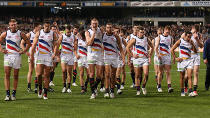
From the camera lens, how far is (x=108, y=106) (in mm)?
12898

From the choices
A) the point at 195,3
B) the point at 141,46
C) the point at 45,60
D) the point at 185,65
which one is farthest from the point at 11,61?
the point at 195,3

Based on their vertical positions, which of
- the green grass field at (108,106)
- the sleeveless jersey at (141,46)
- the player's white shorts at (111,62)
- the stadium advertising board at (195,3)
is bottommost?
the green grass field at (108,106)

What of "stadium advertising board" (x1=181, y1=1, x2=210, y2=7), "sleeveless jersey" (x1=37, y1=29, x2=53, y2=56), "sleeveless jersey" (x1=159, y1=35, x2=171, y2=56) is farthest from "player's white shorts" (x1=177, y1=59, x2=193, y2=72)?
"stadium advertising board" (x1=181, y1=1, x2=210, y2=7)

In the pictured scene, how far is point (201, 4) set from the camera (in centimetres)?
6825

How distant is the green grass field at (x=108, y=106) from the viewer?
11.6m

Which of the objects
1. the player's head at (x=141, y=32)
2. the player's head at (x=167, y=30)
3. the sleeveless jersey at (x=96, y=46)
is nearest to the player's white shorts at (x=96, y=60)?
the sleeveless jersey at (x=96, y=46)

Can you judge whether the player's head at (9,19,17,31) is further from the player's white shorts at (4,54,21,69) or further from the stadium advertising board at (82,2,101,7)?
the stadium advertising board at (82,2,101,7)

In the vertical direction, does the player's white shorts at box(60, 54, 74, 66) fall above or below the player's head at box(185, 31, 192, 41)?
below

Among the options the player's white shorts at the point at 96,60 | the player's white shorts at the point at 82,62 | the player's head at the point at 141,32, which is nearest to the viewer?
the player's white shorts at the point at 96,60

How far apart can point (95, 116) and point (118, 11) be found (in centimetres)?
6571

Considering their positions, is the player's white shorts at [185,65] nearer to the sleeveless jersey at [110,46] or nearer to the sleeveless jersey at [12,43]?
the sleeveless jersey at [110,46]

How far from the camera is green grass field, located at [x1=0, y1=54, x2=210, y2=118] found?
11.6m

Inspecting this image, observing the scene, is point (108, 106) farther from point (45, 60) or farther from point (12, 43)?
point (12, 43)

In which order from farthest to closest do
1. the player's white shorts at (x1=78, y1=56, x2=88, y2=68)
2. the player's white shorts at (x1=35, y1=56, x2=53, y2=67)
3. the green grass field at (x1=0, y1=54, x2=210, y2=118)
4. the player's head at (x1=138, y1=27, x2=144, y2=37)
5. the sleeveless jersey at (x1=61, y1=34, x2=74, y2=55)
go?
the sleeveless jersey at (x1=61, y1=34, x2=74, y2=55) < the player's white shorts at (x1=78, y1=56, x2=88, y2=68) < the player's head at (x1=138, y1=27, x2=144, y2=37) < the player's white shorts at (x1=35, y1=56, x2=53, y2=67) < the green grass field at (x1=0, y1=54, x2=210, y2=118)
